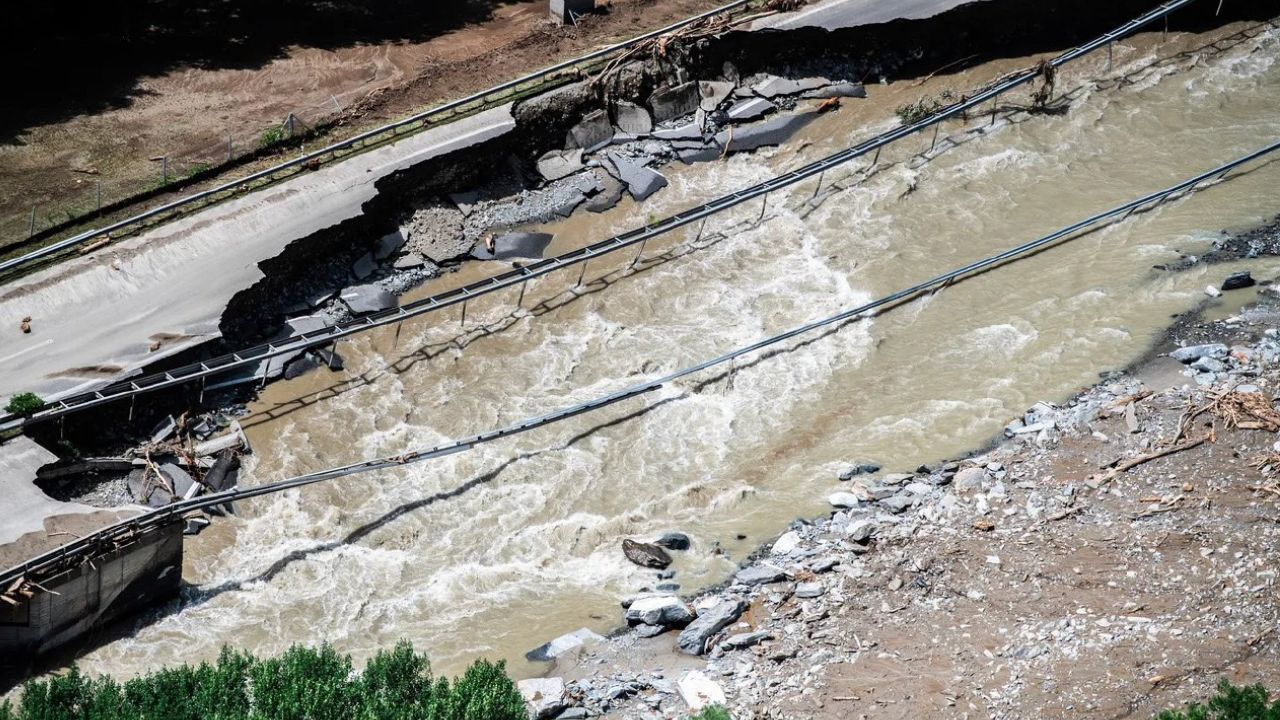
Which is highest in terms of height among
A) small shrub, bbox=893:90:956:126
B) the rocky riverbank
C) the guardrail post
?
small shrub, bbox=893:90:956:126

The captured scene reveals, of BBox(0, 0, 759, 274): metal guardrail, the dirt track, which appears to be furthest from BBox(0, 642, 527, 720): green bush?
the dirt track

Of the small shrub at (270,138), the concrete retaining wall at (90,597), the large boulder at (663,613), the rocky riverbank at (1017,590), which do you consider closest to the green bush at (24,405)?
the concrete retaining wall at (90,597)

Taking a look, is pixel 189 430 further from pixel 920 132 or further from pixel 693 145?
pixel 920 132

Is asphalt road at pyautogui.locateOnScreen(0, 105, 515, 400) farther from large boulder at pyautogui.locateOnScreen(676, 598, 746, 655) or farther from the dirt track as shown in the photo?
large boulder at pyautogui.locateOnScreen(676, 598, 746, 655)

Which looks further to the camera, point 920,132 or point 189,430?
point 920,132

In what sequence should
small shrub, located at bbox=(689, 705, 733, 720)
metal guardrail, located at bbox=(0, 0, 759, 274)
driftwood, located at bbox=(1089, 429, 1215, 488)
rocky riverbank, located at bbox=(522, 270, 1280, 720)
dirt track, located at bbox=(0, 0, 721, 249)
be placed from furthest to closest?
1. dirt track, located at bbox=(0, 0, 721, 249)
2. metal guardrail, located at bbox=(0, 0, 759, 274)
3. driftwood, located at bbox=(1089, 429, 1215, 488)
4. rocky riverbank, located at bbox=(522, 270, 1280, 720)
5. small shrub, located at bbox=(689, 705, 733, 720)

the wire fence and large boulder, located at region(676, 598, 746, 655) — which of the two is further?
the wire fence

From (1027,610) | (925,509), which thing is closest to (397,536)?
(925,509)
